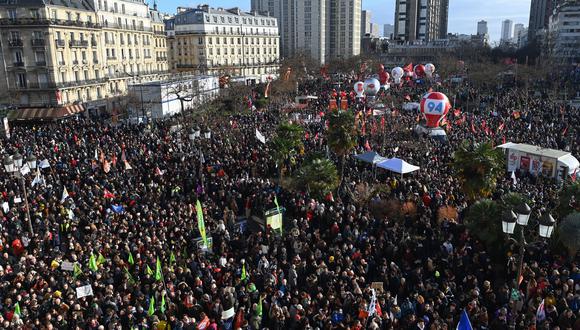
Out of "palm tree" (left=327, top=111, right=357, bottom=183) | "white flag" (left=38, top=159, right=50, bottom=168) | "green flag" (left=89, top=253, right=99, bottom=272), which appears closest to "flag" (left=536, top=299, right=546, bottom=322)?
"green flag" (left=89, top=253, right=99, bottom=272)

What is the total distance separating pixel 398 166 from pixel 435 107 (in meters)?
9.14

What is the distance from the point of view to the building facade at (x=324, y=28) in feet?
448

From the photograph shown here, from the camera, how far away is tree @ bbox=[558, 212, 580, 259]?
13.5 m

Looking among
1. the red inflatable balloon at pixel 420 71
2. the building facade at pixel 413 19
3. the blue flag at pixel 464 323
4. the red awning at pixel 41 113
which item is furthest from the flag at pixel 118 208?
the building facade at pixel 413 19

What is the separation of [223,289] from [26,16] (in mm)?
44877

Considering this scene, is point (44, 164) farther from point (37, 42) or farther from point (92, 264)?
point (37, 42)

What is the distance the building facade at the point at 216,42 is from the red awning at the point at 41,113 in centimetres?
3431

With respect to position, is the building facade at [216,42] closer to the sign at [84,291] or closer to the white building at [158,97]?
the white building at [158,97]

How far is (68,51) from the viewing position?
49.8 meters

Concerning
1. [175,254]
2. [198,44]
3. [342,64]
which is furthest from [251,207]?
[342,64]

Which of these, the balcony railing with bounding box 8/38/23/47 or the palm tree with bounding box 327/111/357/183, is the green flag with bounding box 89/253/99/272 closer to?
the palm tree with bounding box 327/111/357/183

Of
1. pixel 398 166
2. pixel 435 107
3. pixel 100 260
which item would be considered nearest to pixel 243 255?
pixel 100 260

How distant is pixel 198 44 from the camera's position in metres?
82.1

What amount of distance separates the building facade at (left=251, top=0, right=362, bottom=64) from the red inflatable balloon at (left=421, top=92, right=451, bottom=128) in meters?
108
